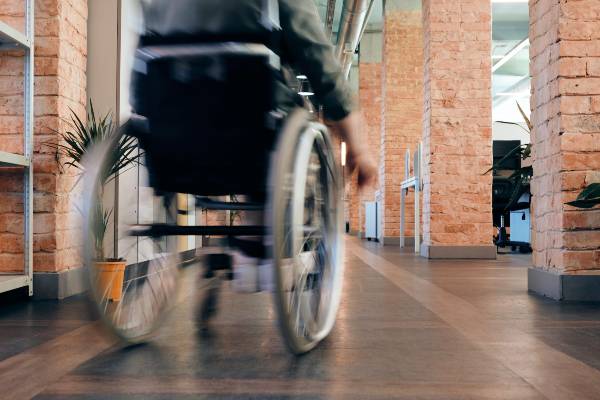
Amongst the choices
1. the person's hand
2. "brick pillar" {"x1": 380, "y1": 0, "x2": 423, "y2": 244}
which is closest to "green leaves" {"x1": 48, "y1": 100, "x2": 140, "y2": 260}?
the person's hand

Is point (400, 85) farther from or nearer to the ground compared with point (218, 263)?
farther from the ground

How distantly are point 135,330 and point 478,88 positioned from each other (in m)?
5.04

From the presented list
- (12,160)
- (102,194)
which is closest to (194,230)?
(102,194)

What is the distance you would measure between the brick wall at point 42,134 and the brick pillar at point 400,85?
6255mm

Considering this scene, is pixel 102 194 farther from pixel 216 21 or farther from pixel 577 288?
pixel 577 288

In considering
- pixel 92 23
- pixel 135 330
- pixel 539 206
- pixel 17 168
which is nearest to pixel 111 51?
pixel 92 23

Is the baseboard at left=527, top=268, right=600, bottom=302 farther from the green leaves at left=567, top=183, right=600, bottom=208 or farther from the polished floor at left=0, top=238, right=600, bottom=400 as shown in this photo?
the green leaves at left=567, top=183, right=600, bottom=208

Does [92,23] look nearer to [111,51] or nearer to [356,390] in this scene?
[111,51]

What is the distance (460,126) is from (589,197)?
3.52m

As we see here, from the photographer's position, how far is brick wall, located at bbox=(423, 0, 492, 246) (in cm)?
600

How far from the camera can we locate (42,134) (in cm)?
295

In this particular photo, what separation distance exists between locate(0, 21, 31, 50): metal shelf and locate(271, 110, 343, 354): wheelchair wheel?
169cm

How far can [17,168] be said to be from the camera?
2871 millimetres

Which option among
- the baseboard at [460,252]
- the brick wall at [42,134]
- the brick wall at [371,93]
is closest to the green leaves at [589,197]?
the brick wall at [42,134]
